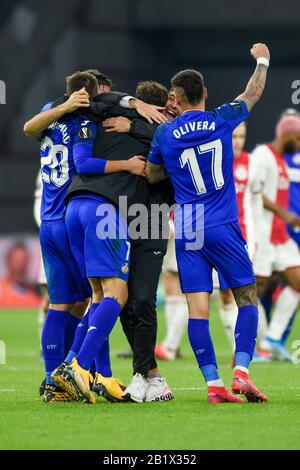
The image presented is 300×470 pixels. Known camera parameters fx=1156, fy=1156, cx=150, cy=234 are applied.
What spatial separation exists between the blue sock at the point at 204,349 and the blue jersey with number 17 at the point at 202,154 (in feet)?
1.86

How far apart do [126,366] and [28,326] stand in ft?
19.9

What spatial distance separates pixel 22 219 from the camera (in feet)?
69.2

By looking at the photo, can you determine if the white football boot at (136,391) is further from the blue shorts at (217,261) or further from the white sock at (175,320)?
the white sock at (175,320)

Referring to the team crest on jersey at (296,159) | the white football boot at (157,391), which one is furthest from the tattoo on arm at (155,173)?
the team crest on jersey at (296,159)

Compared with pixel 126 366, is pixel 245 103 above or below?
above

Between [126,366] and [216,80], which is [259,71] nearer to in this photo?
[126,366]

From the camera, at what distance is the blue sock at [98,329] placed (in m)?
6.30

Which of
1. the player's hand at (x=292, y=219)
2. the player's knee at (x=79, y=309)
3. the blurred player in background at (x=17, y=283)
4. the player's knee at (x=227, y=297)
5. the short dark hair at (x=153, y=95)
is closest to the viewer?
the short dark hair at (x=153, y=95)

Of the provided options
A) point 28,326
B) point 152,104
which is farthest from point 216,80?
point 152,104

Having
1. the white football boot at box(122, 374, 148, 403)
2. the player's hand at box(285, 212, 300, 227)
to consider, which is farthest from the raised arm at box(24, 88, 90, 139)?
the player's hand at box(285, 212, 300, 227)

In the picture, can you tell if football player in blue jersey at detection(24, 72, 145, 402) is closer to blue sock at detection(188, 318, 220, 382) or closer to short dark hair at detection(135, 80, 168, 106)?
short dark hair at detection(135, 80, 168, 106)

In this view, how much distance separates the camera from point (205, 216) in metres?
6.52

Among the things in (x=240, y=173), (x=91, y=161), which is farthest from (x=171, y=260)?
(x=91, y=161)
